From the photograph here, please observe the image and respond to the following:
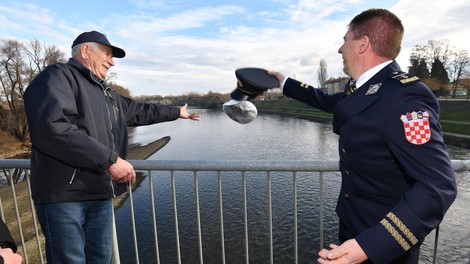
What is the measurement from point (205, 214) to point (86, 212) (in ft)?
54.5

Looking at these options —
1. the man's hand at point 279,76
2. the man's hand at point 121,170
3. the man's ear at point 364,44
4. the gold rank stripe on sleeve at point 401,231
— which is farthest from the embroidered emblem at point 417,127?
the man's hand at point 121,170

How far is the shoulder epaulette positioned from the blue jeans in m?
2.54

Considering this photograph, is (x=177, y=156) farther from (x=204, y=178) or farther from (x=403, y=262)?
(x=403, y=262)

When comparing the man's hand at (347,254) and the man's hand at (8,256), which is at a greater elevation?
the man's hand at (347,254)

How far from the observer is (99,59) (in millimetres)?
2727

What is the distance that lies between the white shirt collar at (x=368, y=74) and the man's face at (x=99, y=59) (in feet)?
7.40

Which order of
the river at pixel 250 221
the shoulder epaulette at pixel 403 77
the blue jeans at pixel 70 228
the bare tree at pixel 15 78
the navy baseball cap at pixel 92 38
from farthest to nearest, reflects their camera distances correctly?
the bare tree at pixel 15 78 → the river at pixel 250 221 → the navy baseball cap at pixel 92 38 → the blue jeans at pixel 70 228 → the shoulder epaulette at pixel 403 77

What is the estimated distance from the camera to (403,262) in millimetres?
1764

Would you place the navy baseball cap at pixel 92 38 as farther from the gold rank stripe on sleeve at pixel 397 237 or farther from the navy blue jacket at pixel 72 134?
the gold rank stripe on sleeve at pixel 397 237

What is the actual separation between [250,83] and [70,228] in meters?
1.92

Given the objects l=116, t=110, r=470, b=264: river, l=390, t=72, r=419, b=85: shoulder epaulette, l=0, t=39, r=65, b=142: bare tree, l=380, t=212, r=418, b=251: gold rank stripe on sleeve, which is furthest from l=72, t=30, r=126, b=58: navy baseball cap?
l=0, t=39, r=65, b=142: bare tree

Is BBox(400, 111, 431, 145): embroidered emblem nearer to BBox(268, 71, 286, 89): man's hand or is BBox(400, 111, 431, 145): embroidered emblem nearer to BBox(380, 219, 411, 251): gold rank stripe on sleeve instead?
BBox(380, 219, 411, 251): gold rank stripe on sleeve

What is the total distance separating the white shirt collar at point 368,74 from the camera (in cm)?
179

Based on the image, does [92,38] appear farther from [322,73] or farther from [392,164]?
[322,73]
